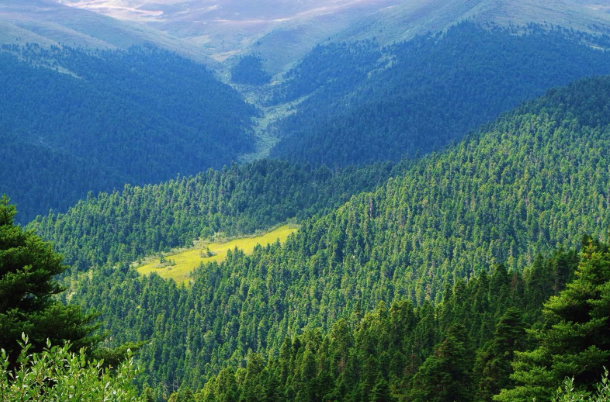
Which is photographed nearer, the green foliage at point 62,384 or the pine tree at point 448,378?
the green foliage at point 62,384

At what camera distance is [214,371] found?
200 metres

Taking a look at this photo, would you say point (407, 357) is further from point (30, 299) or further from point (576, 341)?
point (30, 299)

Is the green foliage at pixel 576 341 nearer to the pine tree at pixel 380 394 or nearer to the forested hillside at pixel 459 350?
the forested hillside at pixel 459 350

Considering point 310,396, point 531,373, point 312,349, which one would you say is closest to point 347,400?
point 310,396

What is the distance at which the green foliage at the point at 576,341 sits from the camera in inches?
1956

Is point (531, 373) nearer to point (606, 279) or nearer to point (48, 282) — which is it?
point (606, 279)

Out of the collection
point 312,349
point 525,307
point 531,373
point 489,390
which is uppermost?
point 531,373

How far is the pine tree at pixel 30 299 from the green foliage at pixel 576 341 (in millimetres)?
29987

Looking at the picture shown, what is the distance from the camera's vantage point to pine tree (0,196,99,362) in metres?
46.7

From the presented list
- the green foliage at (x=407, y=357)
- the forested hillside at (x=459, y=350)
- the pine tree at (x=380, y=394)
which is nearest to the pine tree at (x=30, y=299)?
the forested hillside at (x=459, y=350)

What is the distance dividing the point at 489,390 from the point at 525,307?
197 feet

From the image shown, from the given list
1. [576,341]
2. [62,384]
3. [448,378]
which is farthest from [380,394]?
[62,384]

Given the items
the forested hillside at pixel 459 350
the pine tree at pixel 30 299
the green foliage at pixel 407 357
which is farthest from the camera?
the green foliage at pixel 407 357

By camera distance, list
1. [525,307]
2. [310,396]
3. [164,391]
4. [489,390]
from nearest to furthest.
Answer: [489,390] → [310,396] → [525,307] → [164,391]
